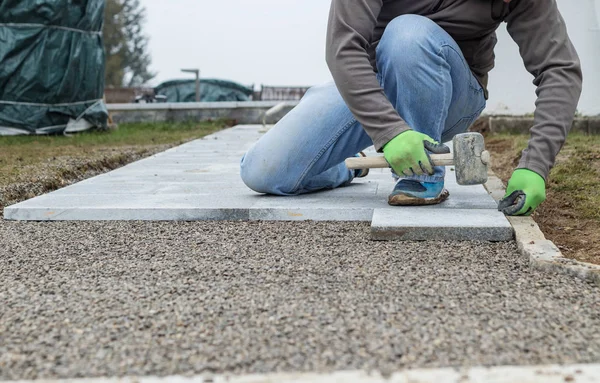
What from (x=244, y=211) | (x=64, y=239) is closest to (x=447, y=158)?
(x=244, y=211)

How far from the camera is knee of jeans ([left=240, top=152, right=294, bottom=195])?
2.56 meters

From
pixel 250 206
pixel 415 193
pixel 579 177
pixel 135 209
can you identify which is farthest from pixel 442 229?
pixel 579 177

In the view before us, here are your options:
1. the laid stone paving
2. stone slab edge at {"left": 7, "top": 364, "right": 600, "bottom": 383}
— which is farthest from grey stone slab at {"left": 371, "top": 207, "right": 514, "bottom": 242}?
stone slab edge at {"left": 7, "top": 364, "right": 600, "bottom": 383}

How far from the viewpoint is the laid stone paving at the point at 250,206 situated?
2.00 meters

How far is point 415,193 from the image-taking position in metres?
2.35

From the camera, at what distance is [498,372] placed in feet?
3.54

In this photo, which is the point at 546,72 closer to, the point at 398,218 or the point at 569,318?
the point at 398,218

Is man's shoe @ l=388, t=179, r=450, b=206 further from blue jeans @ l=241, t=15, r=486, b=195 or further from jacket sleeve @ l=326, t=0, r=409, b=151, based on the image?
jacket sleeve @ l=326, t=0, r=409, b=151

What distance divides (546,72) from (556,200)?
0.71 meters

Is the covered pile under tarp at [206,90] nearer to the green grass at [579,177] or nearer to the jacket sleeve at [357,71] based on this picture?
the green grass at [579,177]

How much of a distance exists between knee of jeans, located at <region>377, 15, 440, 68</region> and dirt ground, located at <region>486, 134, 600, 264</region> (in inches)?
27.3

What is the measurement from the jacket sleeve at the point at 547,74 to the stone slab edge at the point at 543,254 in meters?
0.17

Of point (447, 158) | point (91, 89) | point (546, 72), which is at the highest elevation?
point (546, 72)

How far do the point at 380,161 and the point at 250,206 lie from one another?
→ 499mm
